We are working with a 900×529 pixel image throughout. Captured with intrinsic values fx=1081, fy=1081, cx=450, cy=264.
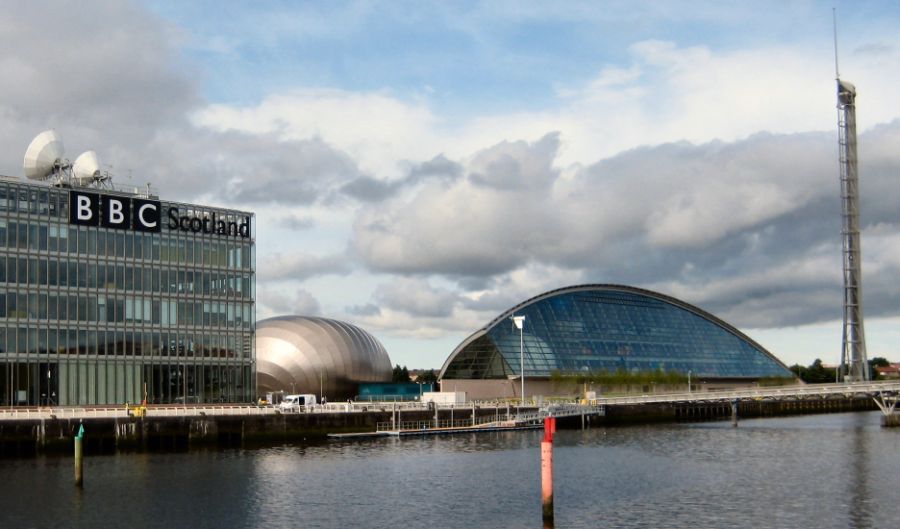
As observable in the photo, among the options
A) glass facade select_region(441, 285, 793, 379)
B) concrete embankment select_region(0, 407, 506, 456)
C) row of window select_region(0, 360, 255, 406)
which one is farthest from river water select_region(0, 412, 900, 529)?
glass facade select_region(441, 285, 793, 379)

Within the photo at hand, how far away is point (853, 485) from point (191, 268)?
82.2 meters

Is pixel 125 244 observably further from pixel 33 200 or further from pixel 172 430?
pixel 172 430

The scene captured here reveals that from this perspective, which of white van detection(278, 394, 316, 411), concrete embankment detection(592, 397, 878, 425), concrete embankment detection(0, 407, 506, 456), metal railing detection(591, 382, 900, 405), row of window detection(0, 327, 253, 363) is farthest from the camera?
concrete embankment detection(592, 397, 878, 425)

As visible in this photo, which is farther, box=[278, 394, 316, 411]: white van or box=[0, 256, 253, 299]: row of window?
box=[0, 256, 253, 299]: row of window

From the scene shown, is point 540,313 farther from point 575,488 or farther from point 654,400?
point 575,488

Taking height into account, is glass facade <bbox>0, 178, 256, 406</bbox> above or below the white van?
above

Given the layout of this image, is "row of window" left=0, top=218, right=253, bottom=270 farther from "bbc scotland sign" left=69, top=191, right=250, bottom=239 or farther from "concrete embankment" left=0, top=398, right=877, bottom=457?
"concrete embankment" left=0, top=398, right=877, bottom=457

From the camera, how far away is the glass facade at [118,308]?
113312 mm

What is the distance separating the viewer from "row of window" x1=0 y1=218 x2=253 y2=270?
114188 millimetres

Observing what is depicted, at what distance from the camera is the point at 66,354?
116m

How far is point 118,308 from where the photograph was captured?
11994cm

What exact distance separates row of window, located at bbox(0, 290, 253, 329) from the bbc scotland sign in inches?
324

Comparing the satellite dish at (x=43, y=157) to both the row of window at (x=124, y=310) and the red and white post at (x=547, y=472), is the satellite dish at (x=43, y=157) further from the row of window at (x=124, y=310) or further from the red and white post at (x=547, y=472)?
the red and white post at (x=547, y=472)

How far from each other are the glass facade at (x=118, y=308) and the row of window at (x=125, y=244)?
4.4 inches
